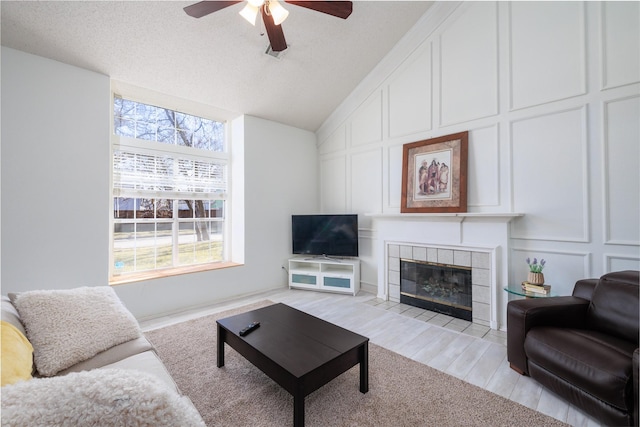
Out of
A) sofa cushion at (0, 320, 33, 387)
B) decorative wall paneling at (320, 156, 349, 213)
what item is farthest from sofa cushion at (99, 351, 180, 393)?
decorative wall paneling at (320, 156, 349, 213)

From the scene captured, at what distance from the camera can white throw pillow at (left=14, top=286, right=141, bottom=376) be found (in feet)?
4.61

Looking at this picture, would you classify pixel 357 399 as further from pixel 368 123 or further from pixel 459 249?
pixel 368 123

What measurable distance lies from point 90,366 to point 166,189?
2753 mm

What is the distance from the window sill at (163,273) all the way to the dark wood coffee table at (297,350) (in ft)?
5.54

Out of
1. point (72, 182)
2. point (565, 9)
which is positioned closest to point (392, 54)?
point (565, 9)

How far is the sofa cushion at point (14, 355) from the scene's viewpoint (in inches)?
40.0

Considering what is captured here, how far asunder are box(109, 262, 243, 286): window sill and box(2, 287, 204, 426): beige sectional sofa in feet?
4.92

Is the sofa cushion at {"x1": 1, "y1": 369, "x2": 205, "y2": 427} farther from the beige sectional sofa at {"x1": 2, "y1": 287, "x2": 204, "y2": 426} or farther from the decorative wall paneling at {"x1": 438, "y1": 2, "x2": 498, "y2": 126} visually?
the decorative wall paneling at {"x1": 438, "y1": 2, "x2": 498, "y2": 126}

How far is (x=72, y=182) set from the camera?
112 inches

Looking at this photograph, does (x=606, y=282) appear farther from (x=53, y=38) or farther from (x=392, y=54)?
(x=53, y=38)

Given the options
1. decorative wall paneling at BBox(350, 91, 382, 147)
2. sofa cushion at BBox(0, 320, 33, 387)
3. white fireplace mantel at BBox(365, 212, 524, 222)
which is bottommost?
sofa cushion at BBox(0, 320, 33, 387)

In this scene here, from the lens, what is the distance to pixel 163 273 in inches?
139

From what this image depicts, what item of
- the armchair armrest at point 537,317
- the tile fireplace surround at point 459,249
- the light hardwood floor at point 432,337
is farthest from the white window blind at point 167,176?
the armchair armrest at point 537,317

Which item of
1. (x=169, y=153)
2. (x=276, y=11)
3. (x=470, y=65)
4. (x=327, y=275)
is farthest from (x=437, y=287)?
(x=169, y=153)
